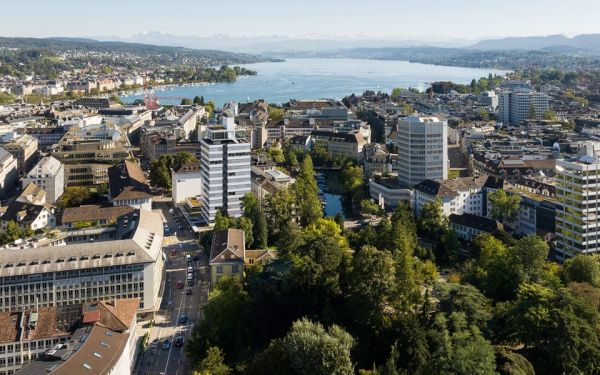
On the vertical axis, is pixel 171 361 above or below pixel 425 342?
below

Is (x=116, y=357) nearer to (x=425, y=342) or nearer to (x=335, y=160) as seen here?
(x=425, y=342)

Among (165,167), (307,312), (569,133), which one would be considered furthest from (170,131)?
(307,312)

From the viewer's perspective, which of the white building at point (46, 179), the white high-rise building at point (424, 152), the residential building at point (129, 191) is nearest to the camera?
the residential building at point (129, 191)

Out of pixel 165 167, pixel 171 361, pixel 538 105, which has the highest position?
pixel 538 105

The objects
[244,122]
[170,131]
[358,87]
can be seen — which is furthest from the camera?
[358,87]

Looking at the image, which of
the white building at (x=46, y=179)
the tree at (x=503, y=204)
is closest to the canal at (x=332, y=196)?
the tree at (x=503, y=204)

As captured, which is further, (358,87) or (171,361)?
(358,87)

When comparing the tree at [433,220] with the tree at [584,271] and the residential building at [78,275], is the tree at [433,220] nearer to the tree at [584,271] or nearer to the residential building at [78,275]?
the tree at [584,271]

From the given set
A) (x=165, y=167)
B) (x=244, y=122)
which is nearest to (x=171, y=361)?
(x=165, y=167)

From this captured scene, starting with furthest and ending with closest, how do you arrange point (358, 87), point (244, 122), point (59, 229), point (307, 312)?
point (358, 87), point (244, 122), point (59, 229), point (307, 312)
